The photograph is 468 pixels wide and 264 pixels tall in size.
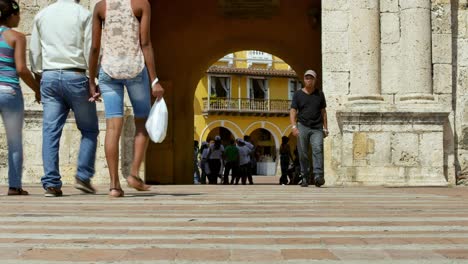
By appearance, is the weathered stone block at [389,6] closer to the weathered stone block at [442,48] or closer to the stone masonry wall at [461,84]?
the weathered stone block at [442,48]

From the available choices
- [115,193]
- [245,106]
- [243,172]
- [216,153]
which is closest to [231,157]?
[216,153]

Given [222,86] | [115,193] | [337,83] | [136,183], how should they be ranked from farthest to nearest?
[222,86]
[337,83]
[136,183]
[115,193]

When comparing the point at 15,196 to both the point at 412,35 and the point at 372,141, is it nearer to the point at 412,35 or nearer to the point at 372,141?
the point at 372,141

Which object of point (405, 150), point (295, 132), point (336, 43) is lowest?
point (405, 150)

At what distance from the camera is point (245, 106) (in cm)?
6256

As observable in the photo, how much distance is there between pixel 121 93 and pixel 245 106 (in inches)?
2163

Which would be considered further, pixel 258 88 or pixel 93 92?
pixel 258 88

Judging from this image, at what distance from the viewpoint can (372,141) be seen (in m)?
11.3

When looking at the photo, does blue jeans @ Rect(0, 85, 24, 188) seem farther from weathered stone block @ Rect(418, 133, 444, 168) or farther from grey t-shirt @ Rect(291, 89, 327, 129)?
weathered stone block @ Rect(418, 133, 444, 168)

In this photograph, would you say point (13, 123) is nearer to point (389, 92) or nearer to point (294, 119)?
point (294, 119)

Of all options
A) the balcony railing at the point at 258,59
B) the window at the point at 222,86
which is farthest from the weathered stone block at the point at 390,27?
the balcony railing at the point at 258,59

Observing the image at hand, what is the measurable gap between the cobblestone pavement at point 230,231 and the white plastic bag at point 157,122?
2.37 feet

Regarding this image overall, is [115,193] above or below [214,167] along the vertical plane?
above

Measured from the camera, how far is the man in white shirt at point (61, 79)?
7727 millimetres
